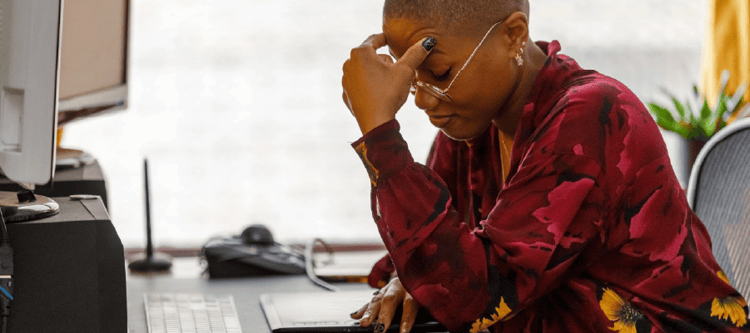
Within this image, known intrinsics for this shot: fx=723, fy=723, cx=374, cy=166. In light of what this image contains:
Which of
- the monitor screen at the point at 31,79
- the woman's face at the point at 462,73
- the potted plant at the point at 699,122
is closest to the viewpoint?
the monitor screen at the point at 31,79

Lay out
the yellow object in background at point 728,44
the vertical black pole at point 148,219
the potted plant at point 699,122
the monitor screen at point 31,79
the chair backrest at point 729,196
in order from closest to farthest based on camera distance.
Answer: the monitor screen at point 31,79 < the chair backrest at point 729,196 < the vertical black pole at point 148,219 < the potted plant at point 699,122 < the yellow object in background at point 728,44

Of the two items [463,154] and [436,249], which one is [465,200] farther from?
[436,249]

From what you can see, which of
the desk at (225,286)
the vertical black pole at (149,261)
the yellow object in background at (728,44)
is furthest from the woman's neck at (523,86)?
the yellow object in background at (728,44)

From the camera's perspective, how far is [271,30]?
220cm

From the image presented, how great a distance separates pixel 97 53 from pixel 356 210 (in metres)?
1.13

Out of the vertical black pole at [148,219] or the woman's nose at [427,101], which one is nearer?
the woman's nose at [427,101]

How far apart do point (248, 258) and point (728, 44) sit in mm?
1424

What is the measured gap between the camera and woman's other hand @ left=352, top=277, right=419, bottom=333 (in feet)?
2.94

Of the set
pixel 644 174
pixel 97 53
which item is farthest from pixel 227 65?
pixel 644 174

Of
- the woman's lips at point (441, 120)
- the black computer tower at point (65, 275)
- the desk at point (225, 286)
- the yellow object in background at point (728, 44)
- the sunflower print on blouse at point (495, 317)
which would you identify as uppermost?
the yellow object in background at point (728, 44)

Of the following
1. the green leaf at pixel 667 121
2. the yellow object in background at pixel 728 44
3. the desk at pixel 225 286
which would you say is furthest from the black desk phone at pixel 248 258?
the yellow object in background at pixel 728 44

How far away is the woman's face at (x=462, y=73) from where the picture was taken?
33.7 inches

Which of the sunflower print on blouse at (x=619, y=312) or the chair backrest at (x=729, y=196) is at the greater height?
the chair backrest at (x=729, y=196)

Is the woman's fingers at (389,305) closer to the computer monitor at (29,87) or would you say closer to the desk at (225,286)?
the desk at (225,286)
